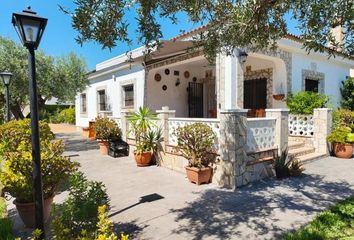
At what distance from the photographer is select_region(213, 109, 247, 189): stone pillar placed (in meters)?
6.07

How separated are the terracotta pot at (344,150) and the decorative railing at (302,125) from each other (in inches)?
37.4

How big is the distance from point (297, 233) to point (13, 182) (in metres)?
4.43

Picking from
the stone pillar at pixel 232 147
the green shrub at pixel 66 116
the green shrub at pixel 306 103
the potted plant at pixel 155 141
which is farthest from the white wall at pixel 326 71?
the green shrub at pixel 66 116

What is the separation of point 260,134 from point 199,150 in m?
1.70

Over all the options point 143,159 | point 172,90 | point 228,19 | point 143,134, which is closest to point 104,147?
point 143,134

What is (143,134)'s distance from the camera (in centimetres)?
905

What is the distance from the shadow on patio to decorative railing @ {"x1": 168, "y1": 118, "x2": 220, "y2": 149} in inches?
63.0

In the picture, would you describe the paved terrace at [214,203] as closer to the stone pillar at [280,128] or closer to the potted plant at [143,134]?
the potted plant at [143,134]

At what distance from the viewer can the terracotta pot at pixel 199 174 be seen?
6366 millimetres

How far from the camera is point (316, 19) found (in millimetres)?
3609

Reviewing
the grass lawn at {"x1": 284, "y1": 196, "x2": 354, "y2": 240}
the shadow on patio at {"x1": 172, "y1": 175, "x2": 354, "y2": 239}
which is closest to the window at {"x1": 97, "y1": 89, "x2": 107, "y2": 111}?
the shadow on patio at {"x1": 172, "y1": 175, "x2": 354, "y2": 239}

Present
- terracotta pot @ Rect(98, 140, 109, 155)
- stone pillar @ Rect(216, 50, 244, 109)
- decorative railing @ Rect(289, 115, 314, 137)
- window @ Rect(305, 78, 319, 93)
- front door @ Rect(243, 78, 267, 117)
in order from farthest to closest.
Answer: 1. window @ Rect(305, 78, 319, 93)
2. front door @ Rect(243, 78, 267, 117)
3. terracotta pot @ Rect(98, 140, 109, 155)
4. decorative railing @ Rect(289, 115, 314, 137)
5. stone pillar @ Rect(216, 50, 244, 109)

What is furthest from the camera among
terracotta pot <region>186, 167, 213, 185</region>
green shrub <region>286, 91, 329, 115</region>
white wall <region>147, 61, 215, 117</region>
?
white wall <region>147, 61, 215, 117</region>

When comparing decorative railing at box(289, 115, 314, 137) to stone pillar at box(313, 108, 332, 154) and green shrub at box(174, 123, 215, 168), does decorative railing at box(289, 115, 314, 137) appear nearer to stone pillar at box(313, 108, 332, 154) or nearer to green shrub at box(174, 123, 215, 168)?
stone pillar at box(313, 108, 332, 154)
